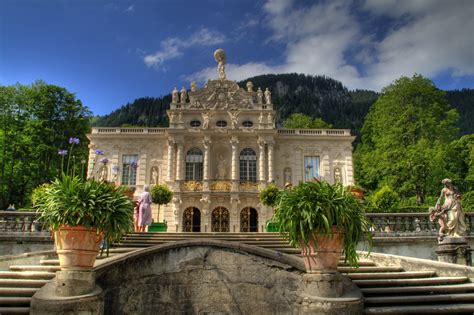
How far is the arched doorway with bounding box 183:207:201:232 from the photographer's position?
98.2 ft

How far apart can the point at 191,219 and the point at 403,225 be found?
18110 mm

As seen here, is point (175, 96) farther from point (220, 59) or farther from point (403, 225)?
point (403, 225)

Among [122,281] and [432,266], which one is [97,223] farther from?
[432,266]

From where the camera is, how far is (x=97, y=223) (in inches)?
248

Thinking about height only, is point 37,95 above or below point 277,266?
above

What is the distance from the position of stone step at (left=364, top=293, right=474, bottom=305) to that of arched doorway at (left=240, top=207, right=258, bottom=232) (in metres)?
22.8

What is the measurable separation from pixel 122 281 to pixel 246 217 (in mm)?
23508

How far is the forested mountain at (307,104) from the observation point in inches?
4348

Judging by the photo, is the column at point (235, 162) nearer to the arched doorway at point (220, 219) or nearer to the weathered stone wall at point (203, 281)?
the arched doorway at point (220, 219)

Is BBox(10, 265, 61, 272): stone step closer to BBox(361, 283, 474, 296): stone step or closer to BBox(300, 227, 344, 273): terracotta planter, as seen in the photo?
BBox(300, 227, 344, 273): terracotta planter

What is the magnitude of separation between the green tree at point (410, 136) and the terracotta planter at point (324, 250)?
26.2 meters

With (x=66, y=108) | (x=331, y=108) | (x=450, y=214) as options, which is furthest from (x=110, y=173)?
(x=331, y=108)

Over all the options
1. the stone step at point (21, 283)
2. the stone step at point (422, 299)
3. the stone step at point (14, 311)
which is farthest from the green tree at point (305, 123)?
the stone step at point (14, 311)

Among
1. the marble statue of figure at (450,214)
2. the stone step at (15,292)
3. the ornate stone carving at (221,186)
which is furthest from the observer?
the ornate stone carving at (221,186)
